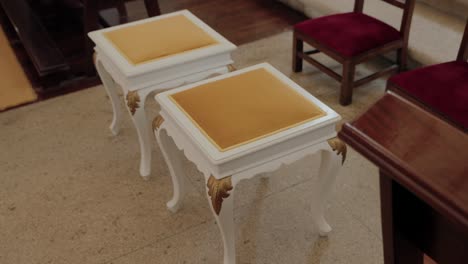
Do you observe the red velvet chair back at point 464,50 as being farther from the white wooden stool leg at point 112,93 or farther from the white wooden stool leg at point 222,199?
the white wooden stool leg at point 112,93

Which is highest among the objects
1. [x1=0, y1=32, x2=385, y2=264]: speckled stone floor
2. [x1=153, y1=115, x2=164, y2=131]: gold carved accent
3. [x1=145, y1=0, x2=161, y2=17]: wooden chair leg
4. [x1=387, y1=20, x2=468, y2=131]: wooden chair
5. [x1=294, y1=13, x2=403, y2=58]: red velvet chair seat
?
[x1=153, y1=115, x2=164, y2=131]: gold carved accent

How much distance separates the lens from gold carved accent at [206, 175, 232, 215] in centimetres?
142

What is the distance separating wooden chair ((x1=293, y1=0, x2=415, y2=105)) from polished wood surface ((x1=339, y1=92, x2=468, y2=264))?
187 cm

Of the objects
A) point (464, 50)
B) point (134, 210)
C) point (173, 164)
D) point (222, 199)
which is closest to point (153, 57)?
point (173, 164)

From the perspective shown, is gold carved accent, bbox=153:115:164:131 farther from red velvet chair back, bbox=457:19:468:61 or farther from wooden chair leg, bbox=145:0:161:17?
wooden chair leg, bbox=145:0:161:17

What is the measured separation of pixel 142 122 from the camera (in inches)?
76.5

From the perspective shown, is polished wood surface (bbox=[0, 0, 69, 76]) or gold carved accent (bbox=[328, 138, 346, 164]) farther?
polished wood surface (bbox=[0, 0, 69, 76])

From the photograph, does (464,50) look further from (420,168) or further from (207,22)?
(207,22)

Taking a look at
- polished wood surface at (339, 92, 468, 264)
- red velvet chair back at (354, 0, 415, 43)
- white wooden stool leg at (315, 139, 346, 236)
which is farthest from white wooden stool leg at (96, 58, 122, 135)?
polished wood surface at (339, 92, 468, 264)

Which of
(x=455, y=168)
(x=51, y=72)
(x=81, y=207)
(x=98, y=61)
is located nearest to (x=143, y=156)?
(x=81, y=207)

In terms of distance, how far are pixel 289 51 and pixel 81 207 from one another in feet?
5.51

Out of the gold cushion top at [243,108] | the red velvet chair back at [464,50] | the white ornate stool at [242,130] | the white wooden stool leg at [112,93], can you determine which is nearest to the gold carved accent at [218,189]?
the white ornate stool at [242,130]

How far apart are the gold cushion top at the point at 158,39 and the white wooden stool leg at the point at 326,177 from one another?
0.70 meters

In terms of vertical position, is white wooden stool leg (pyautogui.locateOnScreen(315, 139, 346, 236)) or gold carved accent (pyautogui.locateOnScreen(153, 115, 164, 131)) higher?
gold carved accent (pyautogui.locateOnScreen(153, 115, 164, 131))
